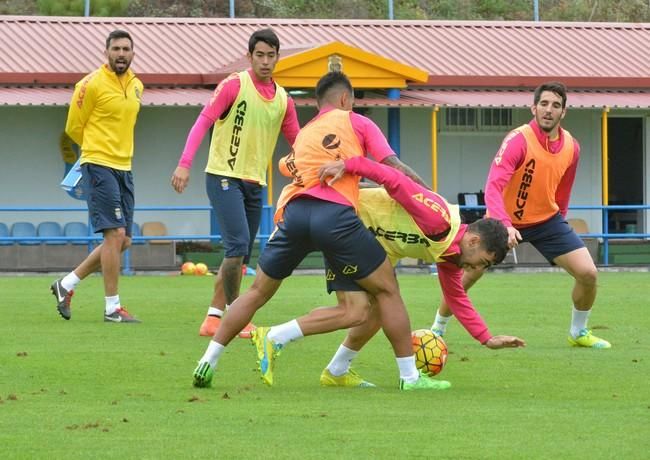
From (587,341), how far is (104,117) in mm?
4753

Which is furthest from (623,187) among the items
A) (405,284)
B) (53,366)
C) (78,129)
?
(53,366)

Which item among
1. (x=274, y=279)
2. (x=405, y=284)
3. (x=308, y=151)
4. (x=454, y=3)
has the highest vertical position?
(x=454, y=3)

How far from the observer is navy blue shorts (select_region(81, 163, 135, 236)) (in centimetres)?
1304

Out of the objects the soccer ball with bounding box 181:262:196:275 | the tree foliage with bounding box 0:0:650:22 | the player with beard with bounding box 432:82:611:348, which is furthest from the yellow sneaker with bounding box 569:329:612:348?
the tree foliage with bounding box 0:0:650:22

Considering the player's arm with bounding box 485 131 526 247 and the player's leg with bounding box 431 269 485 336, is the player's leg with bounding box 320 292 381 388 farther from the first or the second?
the player's leg with bounding box 431 269 485 336

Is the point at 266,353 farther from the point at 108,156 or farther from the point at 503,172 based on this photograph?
the point at 108,156

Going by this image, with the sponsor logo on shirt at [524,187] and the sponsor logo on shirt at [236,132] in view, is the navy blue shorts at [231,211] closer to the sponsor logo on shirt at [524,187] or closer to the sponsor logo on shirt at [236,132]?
the sponsor logo on shirt at [236,132]

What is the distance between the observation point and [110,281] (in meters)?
13.0

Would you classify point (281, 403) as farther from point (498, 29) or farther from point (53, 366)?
point (498, 29)

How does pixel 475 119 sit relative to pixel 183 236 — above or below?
above

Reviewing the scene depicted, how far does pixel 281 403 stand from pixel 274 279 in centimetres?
92

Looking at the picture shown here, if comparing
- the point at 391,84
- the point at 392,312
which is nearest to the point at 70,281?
the point at 392,312

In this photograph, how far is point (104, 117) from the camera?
13.2 metres

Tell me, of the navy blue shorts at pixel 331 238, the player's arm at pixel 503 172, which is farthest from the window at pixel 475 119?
the navy blue shorts at pixel 331 238
